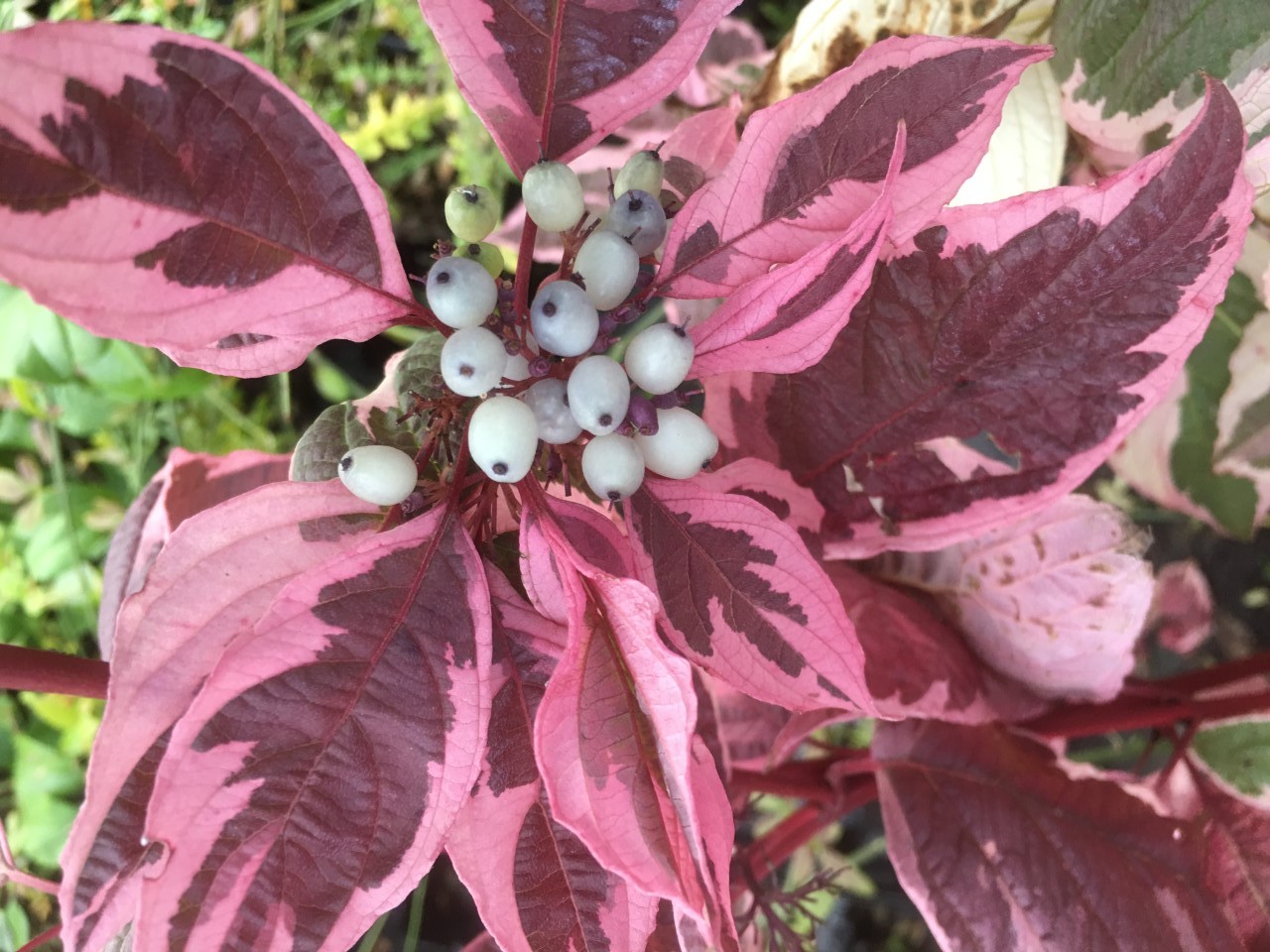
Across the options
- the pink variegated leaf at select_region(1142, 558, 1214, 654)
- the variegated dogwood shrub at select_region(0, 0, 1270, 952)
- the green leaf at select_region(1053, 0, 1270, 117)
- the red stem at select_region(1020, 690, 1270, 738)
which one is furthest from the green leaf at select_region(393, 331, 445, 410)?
the pink variegated leaf at select_region(1142, 558, 1214, 654)

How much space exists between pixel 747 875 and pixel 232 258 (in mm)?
502

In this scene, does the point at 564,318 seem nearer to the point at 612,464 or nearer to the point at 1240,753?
the point at 612,464

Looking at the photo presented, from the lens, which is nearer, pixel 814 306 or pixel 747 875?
pixel 814 306

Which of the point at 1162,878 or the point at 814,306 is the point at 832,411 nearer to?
Answer: the point at 814,306

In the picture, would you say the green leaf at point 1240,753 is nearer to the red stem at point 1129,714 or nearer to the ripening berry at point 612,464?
the red stem at point 1129,714

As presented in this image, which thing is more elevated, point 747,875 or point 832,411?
point 832,411

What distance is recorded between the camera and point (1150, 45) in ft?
1.54

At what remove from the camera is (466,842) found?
41 cm

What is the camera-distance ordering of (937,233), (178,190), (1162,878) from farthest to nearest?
(1162,878), (937,233), (178,190)

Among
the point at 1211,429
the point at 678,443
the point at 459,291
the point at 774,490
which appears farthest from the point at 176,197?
the point at 1211,429

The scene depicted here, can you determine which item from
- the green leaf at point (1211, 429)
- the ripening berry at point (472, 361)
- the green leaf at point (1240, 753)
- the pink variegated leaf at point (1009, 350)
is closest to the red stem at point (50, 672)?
the ripening berry at point (472, 361)

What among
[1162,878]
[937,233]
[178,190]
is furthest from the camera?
[1162,878]

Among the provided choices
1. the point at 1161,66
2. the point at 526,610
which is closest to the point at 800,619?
the point at 526,610

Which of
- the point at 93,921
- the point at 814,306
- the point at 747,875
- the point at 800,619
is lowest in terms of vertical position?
the point at 747,875
